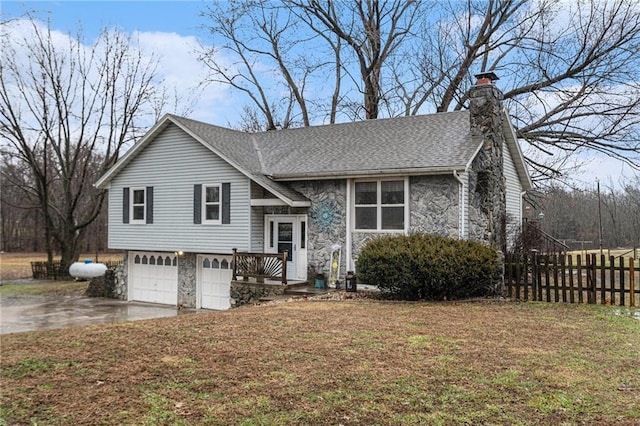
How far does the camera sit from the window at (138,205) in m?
18.7

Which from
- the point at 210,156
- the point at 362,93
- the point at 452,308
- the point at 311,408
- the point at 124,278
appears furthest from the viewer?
the point at 362,93

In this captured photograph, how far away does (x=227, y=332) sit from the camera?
809 centimetres

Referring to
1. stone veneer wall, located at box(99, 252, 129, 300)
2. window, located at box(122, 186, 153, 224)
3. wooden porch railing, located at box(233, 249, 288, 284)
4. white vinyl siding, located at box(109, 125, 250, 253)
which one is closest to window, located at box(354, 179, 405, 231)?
wooden porch railing, located at box(233, 249, 288, 284)

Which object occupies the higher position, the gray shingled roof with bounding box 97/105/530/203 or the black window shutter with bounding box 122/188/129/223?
the gray shingled roof with bounding box 97/105/530/203

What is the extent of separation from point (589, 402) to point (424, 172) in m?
9.32

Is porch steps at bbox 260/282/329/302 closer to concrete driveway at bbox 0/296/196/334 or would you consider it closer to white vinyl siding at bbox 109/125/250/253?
white vinyl siding at bbox 109/125/250/253

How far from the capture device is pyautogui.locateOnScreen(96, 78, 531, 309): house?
14.3 metres

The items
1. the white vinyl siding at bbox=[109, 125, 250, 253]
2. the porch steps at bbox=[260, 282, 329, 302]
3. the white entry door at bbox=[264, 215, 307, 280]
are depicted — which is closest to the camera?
the porch steps at bbox=[260, 282, 329, 302]

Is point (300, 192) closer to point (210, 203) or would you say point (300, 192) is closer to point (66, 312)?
point (210, 203)

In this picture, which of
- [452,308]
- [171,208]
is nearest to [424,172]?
[452,308]

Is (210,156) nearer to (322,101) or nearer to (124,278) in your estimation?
(124,278)

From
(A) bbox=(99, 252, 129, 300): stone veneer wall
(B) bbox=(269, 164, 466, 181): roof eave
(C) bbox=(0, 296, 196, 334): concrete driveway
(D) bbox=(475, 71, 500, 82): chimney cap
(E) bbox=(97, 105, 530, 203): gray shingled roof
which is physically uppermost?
(D) bbox=(475, 71, 500, 82): chimney cap

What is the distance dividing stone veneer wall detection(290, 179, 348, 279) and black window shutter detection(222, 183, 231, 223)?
2.56m

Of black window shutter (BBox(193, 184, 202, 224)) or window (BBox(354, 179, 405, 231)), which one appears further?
black window shutter (BBox(193, 184, 202, 224))
